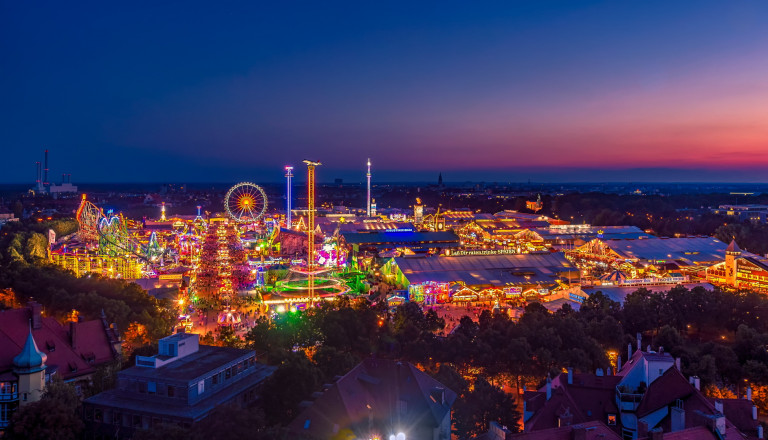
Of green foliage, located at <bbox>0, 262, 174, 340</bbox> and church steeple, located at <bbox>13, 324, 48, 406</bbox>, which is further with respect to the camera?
green foliage, located at <bbox>0, 262, 174, 340</bbox>

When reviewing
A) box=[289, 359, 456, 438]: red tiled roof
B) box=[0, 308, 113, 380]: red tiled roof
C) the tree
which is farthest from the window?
box=[0, 308, 113, 380]: red tiled roof

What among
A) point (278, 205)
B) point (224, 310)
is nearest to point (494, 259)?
point (224, 310)

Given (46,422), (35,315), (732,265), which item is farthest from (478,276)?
(46,422)

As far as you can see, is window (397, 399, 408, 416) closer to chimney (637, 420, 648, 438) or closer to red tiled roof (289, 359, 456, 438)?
red tiled roof (289, 359, 456, 438)

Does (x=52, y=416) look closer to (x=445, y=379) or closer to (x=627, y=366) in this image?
(x=445, y=379)

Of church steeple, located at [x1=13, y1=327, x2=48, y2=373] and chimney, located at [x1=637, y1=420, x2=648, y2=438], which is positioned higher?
church steeple, located at [x1=13, y1=327, x2=48, y2=373]

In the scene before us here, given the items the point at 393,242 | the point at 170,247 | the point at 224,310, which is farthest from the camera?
the point at 393,242

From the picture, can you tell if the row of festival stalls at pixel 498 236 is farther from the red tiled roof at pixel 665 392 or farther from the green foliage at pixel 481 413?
the red tiled roof at pixel 665 392

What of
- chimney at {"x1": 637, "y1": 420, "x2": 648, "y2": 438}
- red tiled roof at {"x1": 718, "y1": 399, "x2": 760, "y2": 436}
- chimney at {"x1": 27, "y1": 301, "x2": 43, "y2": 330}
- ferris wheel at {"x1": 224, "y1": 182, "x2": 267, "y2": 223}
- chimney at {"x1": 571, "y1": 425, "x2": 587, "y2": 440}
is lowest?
red tiled roof at {"x1": 718, "y1": 399, "x2": 760, "y2": 436}
